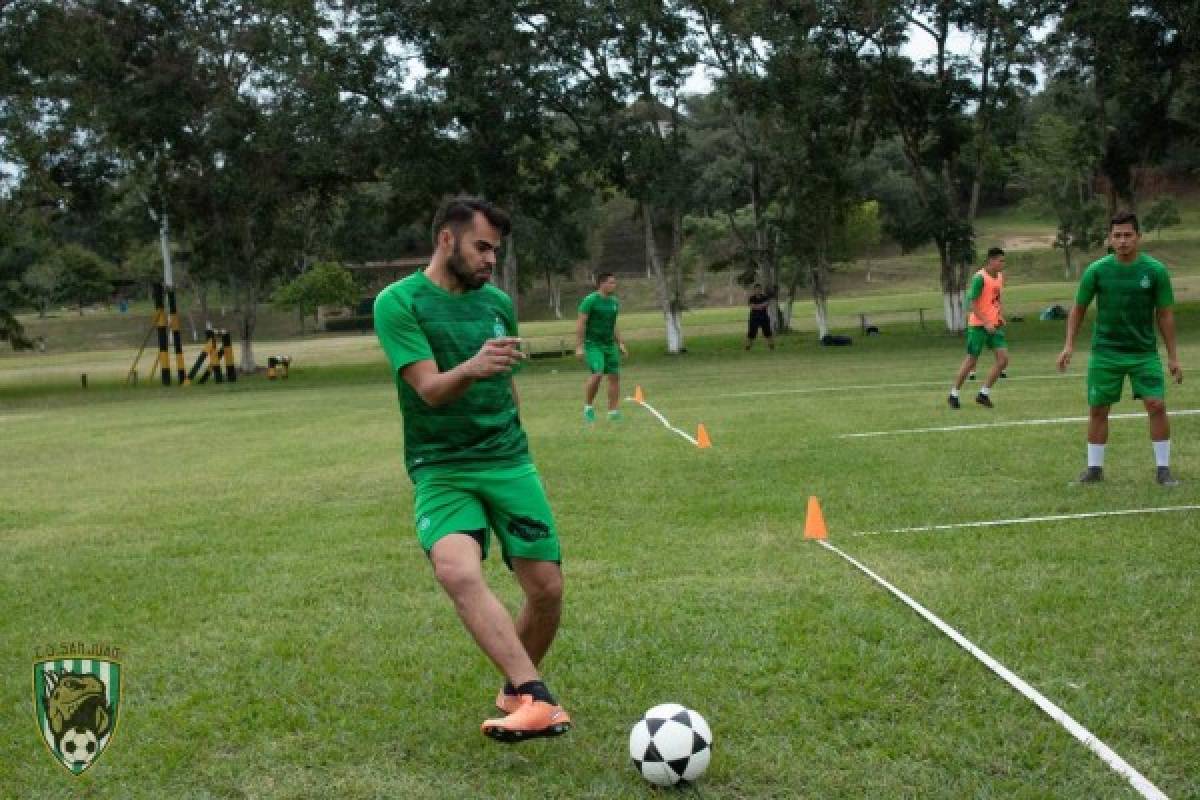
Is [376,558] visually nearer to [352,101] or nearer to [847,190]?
[352,101]

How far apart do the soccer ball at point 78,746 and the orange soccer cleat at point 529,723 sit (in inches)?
53.6

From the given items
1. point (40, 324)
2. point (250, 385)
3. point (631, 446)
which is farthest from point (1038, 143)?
point (631, 446)

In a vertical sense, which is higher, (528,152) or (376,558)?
(528,152)

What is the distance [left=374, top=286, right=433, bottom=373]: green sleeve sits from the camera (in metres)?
4.94

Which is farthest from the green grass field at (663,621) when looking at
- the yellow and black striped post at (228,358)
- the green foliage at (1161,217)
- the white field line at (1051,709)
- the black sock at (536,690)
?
the green foliage at (1161,217)

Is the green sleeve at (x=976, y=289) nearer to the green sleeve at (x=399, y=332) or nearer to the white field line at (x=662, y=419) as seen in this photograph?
the white field line at (x=662, y=419)

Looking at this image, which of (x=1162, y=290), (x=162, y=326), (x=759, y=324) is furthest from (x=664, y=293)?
(x=1162, y=290)

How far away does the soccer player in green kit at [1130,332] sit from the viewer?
10148 mm

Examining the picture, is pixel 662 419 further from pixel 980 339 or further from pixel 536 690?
pixel 536 690

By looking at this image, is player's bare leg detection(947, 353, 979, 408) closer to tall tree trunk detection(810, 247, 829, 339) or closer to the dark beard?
the dark beard

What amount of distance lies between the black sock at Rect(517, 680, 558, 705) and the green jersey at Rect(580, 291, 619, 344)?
12.5m

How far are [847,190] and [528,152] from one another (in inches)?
441

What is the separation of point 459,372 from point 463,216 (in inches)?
27.8

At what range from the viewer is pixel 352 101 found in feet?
124
